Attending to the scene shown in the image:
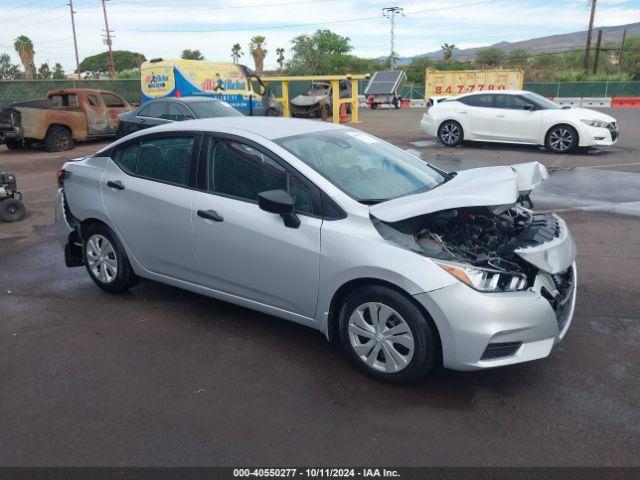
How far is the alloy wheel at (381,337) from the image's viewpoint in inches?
136

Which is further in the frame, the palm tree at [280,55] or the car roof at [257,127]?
the palm tree at [280,55]

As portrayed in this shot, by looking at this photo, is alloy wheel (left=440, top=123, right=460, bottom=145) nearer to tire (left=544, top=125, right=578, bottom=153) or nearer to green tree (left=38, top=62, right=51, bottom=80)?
tire (left=544, top=125, right=578, bottom=153)

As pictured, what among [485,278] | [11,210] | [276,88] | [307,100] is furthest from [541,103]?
[276,88]

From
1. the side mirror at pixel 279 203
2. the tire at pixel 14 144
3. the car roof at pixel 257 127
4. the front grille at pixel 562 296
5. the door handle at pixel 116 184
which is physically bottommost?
the tire at pixel 14 144

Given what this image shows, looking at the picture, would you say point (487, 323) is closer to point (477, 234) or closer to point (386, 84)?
point (477, 234)

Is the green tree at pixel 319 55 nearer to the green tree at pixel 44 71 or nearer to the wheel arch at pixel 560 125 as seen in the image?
the green tree at pixel 44 71

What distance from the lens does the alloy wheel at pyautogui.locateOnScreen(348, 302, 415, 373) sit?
3443 mm

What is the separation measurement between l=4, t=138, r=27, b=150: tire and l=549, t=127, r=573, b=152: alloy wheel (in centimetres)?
1426

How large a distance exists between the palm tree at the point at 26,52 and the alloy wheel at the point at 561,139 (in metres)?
65.9

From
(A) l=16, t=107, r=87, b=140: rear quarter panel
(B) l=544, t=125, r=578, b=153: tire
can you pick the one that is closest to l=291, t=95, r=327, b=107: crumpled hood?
(A) l=16, t=107, r=87, b=140: rear quarter panel

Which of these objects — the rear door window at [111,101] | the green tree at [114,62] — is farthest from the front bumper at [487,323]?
the green tree at [114,62]

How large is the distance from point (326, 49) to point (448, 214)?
2662 inches

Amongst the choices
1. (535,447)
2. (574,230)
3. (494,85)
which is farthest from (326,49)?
(535,447)

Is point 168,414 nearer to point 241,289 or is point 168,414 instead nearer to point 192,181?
point 241,289
